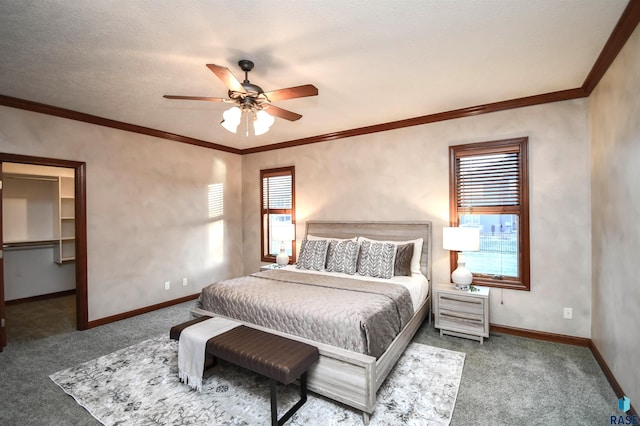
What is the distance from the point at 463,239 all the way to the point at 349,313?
67.4 inches

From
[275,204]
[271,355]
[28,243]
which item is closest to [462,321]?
[271,355]

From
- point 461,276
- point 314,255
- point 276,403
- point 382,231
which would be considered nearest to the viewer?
point 276,403

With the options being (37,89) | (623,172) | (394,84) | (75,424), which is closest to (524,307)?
(623,172)

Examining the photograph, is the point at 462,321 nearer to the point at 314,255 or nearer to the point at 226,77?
the point at 314,255

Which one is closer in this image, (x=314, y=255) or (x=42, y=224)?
(x=314, y=255)

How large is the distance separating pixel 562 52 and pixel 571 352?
2789mm

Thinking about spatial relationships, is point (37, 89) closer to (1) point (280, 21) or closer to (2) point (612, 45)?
(1) point (280, 21)

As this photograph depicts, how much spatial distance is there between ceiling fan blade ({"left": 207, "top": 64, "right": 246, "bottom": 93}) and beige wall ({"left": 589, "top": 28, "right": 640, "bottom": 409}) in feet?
8.66

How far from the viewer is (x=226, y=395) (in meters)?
2.33

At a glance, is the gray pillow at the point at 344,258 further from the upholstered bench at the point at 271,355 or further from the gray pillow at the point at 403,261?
the upholstered bench at the point at 271,355

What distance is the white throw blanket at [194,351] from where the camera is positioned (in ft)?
7.73

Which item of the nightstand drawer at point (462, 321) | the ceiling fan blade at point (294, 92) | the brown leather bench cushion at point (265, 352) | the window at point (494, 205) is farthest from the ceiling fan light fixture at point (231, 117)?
the nightstand drawer at point (462, 321)

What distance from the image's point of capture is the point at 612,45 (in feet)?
7.22

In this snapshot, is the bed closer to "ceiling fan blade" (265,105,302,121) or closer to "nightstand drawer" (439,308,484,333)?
"nightstand drawer" (439,308,484,333)
